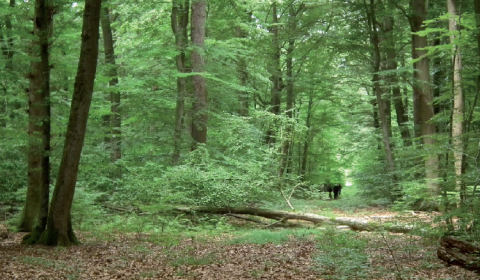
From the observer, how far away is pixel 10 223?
12305mm

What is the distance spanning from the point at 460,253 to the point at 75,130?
25.3 ft

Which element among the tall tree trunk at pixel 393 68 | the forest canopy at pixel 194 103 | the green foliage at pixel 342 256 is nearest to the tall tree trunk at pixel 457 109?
the forest canopy at pixel 194 103

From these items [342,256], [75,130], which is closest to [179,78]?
[75,130]

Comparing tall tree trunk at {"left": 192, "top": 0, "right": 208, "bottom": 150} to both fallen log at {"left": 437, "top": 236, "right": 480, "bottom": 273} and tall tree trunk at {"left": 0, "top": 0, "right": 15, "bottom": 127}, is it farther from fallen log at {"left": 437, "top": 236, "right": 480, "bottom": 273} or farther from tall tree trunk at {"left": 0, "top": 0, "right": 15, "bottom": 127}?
fallen log at {"left": 437, "top": 236, "right": 480, "bottom": 273}

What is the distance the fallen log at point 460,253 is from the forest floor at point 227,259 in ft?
0.41

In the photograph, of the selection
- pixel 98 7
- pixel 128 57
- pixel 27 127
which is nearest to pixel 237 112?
pixel 128 57

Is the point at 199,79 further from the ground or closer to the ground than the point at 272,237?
further from the ground

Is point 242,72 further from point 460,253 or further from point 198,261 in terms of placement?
point 460,253

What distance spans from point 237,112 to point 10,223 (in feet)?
50.0

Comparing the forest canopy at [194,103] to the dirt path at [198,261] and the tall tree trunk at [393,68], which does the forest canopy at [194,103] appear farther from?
the dirt path at [198,261]

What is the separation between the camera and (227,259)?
8.79 m

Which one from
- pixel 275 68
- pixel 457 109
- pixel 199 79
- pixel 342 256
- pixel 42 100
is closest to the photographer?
pixel 342 256

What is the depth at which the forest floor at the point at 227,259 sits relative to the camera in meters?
7.02

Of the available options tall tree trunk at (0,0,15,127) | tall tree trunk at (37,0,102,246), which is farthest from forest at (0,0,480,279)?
tall tree trunk at (0,0,15,127)
